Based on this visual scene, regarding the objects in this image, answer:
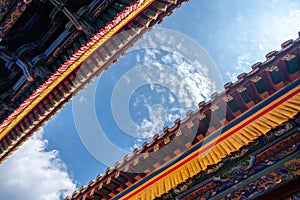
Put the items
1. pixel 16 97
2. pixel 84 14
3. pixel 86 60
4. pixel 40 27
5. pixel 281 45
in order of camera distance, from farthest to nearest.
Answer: pixel 16 97 → pixel 40 27 → pixel 84 14 → pixel 86 60 → pixel 281 45

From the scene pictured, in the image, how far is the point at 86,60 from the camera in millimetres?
6008

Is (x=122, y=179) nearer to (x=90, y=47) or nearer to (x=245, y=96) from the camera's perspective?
(x=245, y=96)

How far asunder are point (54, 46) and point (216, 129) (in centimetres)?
610

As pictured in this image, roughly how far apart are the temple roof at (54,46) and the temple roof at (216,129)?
2.48 m

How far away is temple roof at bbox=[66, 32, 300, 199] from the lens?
12.6ft

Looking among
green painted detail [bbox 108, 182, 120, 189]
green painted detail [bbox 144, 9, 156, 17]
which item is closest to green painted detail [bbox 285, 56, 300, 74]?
green painted detail [bbox 144, 9, 156, 17]

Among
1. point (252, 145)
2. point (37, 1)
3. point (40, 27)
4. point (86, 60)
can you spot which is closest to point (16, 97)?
point (40, 27)

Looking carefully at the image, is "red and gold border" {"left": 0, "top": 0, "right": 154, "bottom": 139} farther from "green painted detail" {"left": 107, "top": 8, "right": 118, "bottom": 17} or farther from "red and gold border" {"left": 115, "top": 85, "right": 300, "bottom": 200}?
"red and gold border" {"left": 115, "top": 85, "right": 300, "bottom": 200}

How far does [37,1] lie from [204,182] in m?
6.88

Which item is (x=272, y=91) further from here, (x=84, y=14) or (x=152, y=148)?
(x=84, y=14)

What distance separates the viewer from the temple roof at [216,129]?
3.83 m

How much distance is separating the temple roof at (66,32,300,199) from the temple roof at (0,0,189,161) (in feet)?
8.15

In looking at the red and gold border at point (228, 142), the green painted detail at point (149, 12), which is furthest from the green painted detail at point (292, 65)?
the green painted detail at point (149, 12)

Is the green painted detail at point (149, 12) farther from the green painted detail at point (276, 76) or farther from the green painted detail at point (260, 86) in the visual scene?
the green painted detail at point (276, 76)
